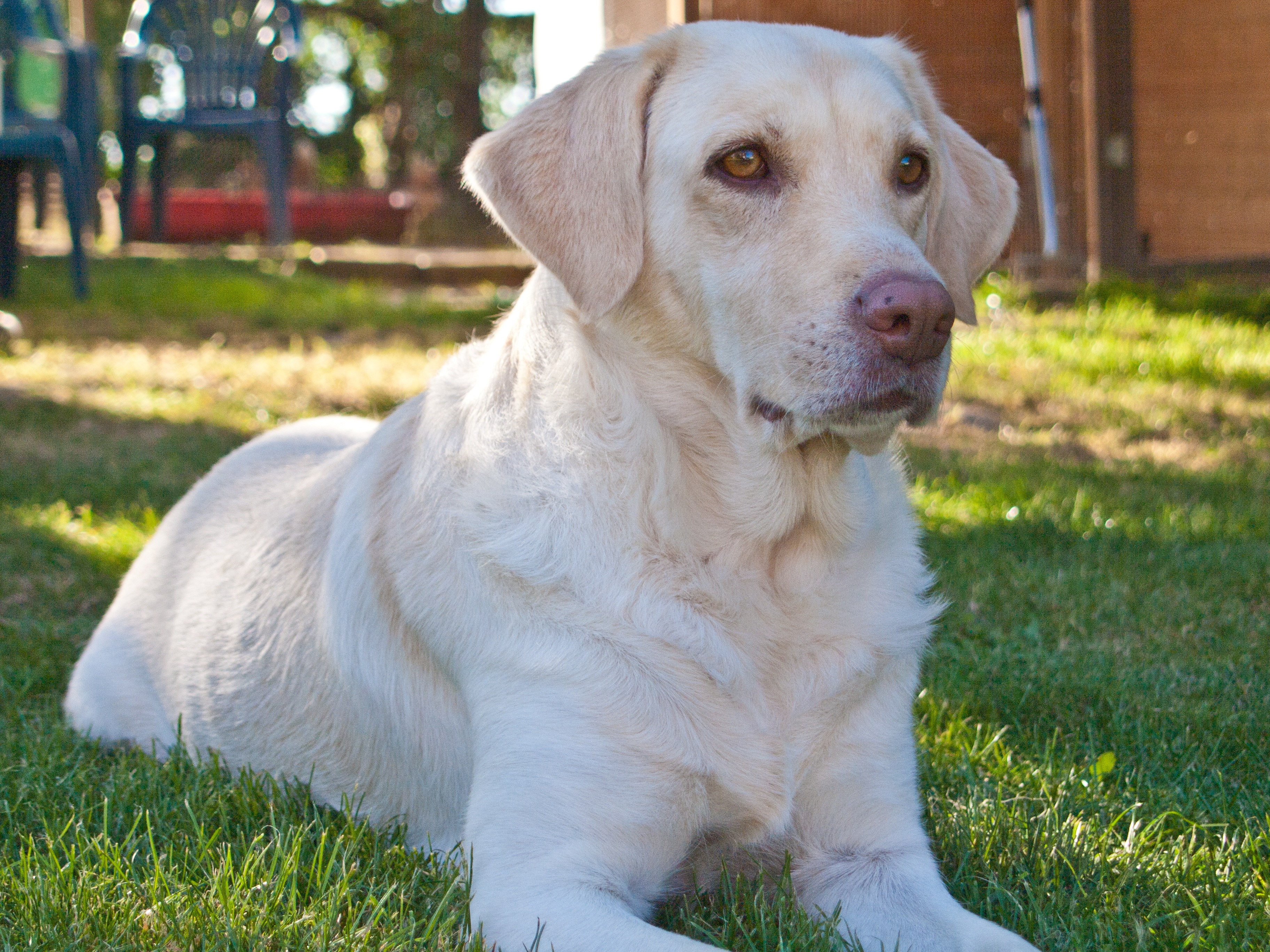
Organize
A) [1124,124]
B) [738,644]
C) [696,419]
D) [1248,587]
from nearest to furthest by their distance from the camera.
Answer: [738,644] → [696,419] → [1248,587] → [1124,124]

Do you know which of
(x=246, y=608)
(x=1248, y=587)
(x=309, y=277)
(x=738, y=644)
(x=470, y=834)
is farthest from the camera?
(x=309, y=277)

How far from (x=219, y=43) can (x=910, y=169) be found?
451 inches

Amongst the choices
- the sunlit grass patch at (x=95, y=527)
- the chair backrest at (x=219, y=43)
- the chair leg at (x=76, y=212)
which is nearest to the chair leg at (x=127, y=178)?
the chair backrest at (x=219, y=43)

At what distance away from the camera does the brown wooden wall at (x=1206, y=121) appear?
803 cm

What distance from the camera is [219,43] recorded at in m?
12.3

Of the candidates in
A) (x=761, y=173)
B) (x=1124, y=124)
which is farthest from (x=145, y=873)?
(x=1124, y=124)

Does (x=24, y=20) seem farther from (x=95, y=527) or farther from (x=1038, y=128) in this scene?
(x=1038, y=128)

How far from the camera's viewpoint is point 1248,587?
11.9 feet

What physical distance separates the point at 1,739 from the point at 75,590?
3.66 ft

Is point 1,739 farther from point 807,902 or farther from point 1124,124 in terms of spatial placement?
point 1124,124

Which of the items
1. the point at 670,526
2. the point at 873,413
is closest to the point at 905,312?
the point at 873,413

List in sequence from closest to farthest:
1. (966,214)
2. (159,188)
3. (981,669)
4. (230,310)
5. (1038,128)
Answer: (966,214)
(981,669)
(1038,128)
(230,310)
(159,188)

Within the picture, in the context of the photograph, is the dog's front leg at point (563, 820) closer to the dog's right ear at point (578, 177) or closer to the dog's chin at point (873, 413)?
the dog's chin at point (873, 413)

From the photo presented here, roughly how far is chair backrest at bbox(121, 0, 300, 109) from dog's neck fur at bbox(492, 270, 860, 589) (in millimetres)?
10317
